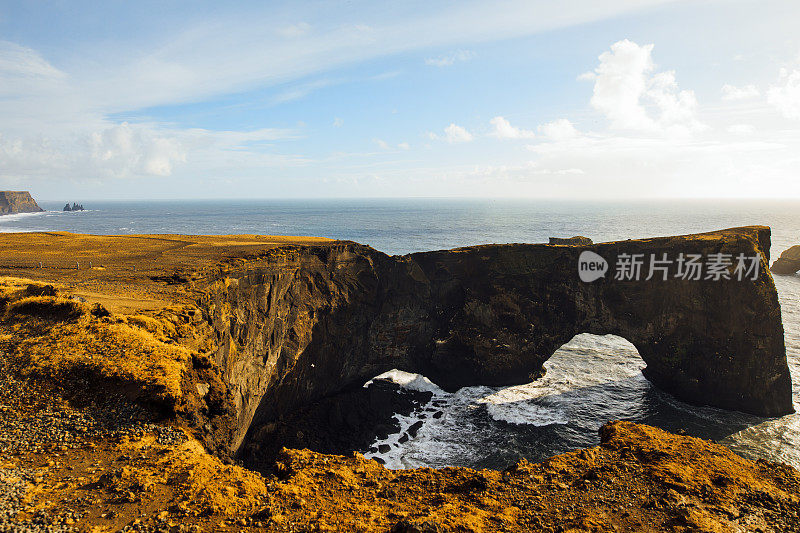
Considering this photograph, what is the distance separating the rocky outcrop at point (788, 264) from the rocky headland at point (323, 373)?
2607 inches

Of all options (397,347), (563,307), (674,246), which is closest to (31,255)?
(397,347)

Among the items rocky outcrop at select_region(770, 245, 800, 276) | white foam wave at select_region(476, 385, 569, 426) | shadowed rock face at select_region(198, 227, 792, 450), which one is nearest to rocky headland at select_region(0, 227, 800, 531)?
shadowed rock face at select_region(198, 227, 792, 450)

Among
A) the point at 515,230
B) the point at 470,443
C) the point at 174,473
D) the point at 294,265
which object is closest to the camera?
the point at 174,473

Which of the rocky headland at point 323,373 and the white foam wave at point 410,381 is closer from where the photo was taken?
the rocky headland at point 323,373

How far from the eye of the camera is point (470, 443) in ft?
98.7

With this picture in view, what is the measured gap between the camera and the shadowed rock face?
101 feet

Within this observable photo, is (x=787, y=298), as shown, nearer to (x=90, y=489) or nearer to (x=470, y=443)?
(x=470, y=443)

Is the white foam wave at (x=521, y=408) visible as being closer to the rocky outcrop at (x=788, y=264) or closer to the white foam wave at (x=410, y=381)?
the white foam wave at (x=410, y=381)

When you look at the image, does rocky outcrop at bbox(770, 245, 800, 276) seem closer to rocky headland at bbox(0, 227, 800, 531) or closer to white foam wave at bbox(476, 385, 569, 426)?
rocky headland at bbox(0, 227, 800, 531)

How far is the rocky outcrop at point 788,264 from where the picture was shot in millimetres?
84000

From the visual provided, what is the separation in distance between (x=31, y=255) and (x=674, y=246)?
5416cm

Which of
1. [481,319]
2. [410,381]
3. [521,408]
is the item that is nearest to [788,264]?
[481,319]

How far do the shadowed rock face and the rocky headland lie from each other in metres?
0.16

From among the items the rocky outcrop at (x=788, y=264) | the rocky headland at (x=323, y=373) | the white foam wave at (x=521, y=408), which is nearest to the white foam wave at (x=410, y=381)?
the rocky headland at (x=323, y=373)
